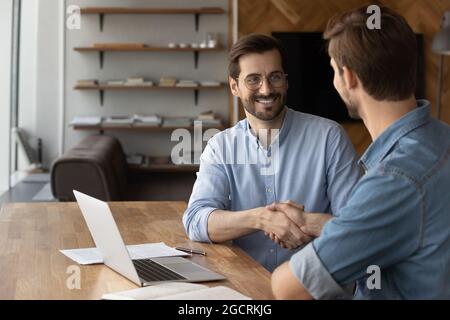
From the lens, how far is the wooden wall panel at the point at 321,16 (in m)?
7.61

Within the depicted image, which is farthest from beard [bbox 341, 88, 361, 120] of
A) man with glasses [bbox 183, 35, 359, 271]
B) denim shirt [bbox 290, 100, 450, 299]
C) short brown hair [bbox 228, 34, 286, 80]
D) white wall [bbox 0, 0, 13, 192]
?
white wall [bbox 0, 0, 13, 192]

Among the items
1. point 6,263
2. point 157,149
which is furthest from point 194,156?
point 6,263

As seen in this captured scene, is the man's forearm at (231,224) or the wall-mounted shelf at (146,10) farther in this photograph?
the wall-mounted shelf at (146,10)

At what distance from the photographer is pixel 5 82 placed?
729 cm

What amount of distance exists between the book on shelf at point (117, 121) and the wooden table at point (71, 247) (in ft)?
14.1

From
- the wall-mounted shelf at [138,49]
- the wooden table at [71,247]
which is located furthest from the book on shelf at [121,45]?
the wooden table at [71,247]

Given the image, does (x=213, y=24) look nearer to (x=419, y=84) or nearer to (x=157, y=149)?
(x=157, y=149)

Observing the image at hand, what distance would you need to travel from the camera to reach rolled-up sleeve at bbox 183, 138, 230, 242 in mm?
2488

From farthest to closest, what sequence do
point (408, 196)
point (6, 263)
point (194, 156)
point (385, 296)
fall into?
1. point (194, 156)
2. point (6, 263)
3. point (385, 296)
4. point (408, 196)

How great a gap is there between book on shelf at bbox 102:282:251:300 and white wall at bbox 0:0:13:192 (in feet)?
18.6

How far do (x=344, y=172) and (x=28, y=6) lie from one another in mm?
5837

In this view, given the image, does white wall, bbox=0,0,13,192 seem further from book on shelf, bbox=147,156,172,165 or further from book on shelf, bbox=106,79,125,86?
book on shelf, bbox=147,156,172,165

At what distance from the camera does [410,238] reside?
1.50 m

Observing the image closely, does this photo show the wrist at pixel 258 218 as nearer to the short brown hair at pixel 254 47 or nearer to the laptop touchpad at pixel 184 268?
the laptop touchpad at pixel 184 268
